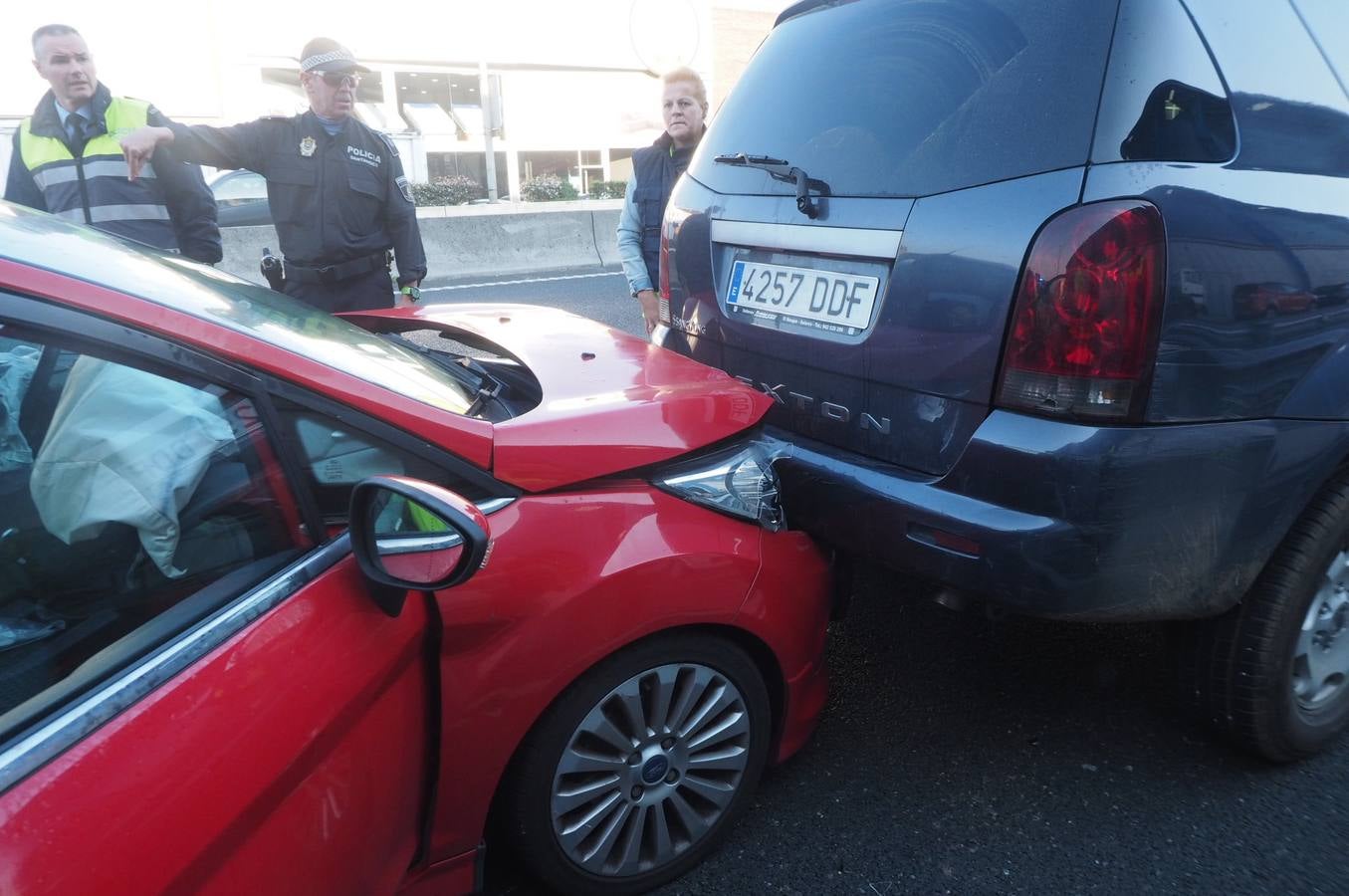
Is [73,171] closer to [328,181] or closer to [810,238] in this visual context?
[328,181]

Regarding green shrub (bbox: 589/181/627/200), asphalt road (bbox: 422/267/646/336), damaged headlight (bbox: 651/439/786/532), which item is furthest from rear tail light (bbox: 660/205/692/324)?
green shrub (bbox: 589/181/627/200)

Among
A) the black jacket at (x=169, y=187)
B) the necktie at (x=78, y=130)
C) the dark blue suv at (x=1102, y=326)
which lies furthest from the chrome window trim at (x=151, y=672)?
the necktie at (x=78, y=130)

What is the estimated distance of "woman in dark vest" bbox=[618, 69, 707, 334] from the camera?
419cm

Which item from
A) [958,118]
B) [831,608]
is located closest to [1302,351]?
[958,118]

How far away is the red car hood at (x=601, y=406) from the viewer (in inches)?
68.8

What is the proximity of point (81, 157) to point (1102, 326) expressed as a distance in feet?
13.6

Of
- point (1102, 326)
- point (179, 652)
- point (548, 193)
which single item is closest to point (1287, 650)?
point (1102, 326)

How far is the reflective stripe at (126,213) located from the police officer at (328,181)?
539 millimetres

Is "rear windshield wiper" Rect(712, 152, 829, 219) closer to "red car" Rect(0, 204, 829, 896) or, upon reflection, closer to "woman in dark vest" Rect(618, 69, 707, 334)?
"red car" Rect(0, 204, 829, 896)

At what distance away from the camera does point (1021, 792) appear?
7.49ft

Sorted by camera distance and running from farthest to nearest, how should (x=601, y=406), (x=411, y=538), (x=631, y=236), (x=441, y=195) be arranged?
1. (x=441, y=195)
2. (x=631, y=236)
3. (x=601, y=406)
4. (x=411, y=538)

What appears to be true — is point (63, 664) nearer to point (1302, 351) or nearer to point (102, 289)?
point (102, 289)

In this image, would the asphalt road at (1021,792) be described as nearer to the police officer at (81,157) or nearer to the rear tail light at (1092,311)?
the rear tail light at (1092,311)

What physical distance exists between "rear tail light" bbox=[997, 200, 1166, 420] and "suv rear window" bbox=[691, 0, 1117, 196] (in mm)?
164
